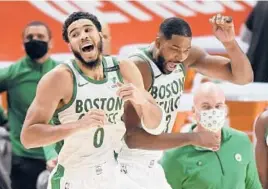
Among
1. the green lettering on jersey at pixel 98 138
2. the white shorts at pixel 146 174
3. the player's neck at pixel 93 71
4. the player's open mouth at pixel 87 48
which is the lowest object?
the white shorts at pixel 146 174

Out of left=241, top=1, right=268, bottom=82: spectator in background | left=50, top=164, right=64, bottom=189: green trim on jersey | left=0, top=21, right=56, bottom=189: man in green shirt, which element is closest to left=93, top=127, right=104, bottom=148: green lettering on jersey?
left=50, top=164, right=64, bottom=189: green trim on jersey

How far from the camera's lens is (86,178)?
4.31m

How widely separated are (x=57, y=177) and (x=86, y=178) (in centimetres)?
15

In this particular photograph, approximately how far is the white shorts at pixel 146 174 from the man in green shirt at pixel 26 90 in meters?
1.34

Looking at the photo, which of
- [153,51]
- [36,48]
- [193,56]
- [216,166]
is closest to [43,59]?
[36,48]

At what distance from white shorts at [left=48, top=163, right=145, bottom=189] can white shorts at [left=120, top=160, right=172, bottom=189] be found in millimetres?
395

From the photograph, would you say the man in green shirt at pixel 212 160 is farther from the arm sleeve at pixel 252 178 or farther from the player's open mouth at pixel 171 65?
the player's open mouth at pixel 171 65

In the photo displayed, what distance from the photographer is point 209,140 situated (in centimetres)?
450

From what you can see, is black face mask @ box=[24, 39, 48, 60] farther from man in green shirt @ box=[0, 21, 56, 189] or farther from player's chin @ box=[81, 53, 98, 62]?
player's chin @ box=[81, 53, 98, 62]

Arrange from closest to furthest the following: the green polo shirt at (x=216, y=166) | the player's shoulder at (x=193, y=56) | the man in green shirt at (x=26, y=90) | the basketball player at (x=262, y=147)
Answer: the green polo shirt at (x=216, y=166) < the basketball player at (x=262, y=147) < the player's shoulder at (x=193, y=56) < the man in green shirt at (x=26, y=90)

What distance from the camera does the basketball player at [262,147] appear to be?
4883 mm

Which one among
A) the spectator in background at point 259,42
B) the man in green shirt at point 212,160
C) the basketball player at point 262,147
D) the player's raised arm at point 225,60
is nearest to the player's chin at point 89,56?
the player's raised arm at point 225,60

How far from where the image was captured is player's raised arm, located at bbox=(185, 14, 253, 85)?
15.3ft

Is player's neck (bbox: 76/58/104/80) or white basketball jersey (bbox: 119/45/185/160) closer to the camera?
player's neck (bbox: 76/58/104/80)
